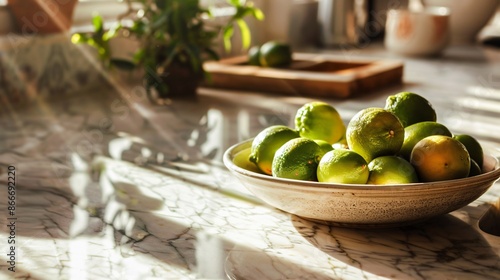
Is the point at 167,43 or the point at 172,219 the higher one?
the point at 167,43

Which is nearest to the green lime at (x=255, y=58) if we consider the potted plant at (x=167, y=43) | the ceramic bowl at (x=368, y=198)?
the potted plant at (x=167, y=43)

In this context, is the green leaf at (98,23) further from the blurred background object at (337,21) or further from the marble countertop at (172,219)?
the blurred background object at (337,21)

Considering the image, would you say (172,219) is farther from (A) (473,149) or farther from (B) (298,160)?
(A) (473,149)

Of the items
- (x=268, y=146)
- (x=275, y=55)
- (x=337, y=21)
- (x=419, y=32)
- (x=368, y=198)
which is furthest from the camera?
(x=337, y=21)

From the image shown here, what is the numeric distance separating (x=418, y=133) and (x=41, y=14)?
1096mm

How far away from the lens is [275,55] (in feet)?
6.12

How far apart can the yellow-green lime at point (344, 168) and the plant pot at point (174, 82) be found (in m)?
0.97

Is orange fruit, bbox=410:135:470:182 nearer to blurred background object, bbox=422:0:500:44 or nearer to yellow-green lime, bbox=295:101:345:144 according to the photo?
yellow-green lime, bbox=295:101:345:144

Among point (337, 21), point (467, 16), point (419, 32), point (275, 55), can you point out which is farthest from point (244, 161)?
point (467, 16)

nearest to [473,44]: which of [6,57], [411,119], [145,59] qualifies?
[145,59]

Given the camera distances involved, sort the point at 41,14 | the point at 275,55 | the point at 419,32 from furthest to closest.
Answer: the point at 419,32 → the point at 275,55 → the point at 41,14

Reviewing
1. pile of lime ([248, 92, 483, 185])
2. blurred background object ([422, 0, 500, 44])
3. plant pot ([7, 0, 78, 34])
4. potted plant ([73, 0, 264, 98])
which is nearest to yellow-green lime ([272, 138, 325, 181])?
pile of lime ([248, 92, 483, 185])

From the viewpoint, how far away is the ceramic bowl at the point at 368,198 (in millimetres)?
702

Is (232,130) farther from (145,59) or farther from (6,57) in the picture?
(6,57)
